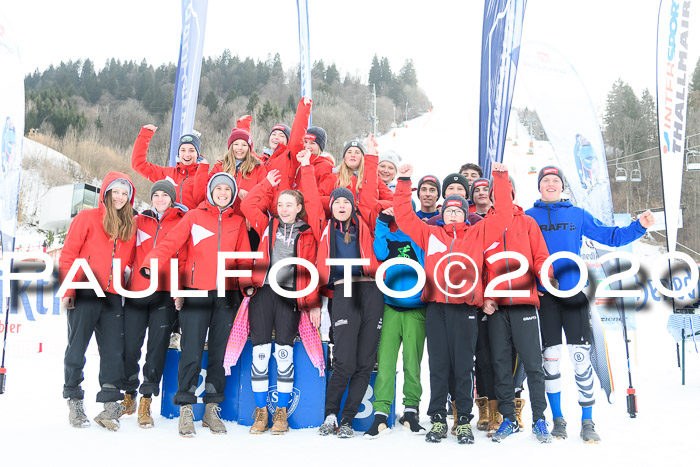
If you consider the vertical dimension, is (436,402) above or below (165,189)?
below

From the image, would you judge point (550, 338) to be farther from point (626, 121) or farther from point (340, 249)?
point (626, 121)

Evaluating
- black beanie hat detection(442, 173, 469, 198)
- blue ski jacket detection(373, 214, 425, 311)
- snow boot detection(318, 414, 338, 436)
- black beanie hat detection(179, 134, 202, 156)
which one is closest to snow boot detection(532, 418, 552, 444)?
blue ski jacket detection(373, 214, 425, 311)

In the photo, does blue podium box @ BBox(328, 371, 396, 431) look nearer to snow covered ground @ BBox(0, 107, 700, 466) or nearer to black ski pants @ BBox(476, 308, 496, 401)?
snow covered ground @ BBox(0, 107, 700, 466)

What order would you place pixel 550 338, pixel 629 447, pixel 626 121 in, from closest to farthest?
pixel 629 447 < pixel 550 338 < pixel 626 121

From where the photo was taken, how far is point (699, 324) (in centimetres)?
639

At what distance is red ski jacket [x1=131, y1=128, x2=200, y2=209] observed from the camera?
15.4 ft

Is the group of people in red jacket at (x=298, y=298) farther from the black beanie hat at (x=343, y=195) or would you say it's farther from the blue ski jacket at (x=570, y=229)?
the blue ski jacket at (x=570, y=229)

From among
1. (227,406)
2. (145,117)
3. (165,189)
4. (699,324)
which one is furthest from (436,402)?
(145,117)

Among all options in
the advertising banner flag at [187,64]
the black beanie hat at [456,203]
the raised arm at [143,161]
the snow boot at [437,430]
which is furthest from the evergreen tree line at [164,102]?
the snow boot at [437,430]

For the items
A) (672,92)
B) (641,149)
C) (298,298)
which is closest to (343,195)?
(298,298)

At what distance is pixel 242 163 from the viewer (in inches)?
177

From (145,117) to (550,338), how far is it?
42541mm

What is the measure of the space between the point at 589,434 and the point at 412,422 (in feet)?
3.90

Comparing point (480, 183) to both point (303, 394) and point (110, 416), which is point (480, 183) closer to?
point (303, 394)
